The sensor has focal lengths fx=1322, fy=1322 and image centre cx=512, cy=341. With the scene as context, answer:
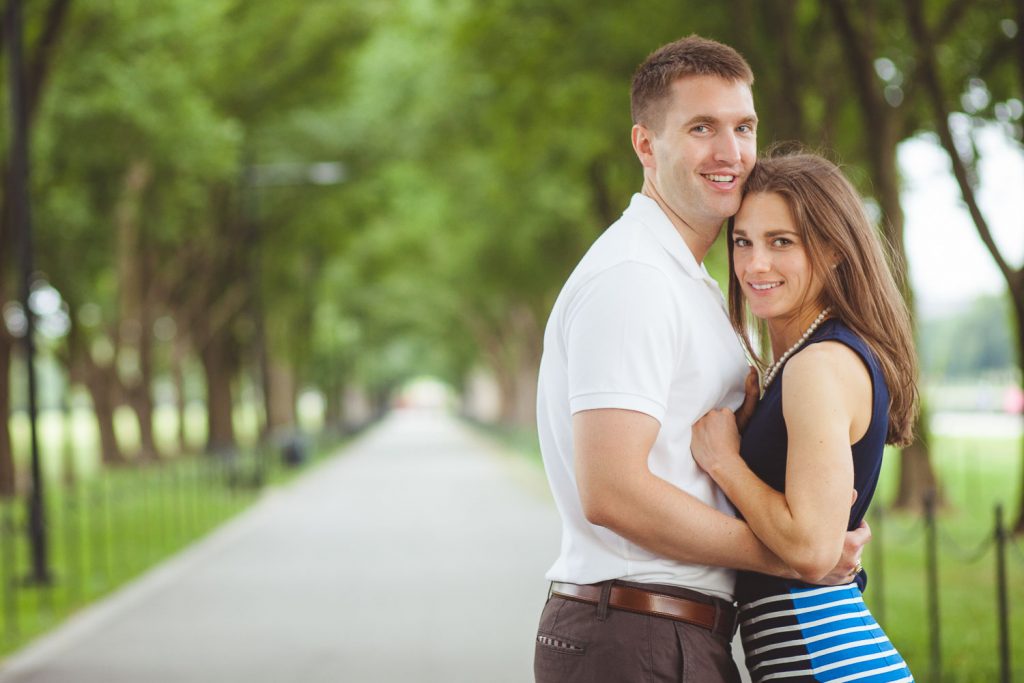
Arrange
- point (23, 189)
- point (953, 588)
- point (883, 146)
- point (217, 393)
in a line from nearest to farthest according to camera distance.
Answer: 1. point (953, 588)
2. point (23, 189)
3. point (883, 146)
4. point (217, 393)

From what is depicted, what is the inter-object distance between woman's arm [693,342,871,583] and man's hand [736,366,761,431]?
0.64ft

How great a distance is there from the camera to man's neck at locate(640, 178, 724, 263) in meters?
2.93

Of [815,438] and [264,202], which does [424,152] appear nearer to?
[264,202]

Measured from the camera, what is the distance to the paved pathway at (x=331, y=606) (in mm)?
8812

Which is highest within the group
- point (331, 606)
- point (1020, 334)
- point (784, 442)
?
point (784, 442)

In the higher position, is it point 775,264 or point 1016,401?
point 775,264

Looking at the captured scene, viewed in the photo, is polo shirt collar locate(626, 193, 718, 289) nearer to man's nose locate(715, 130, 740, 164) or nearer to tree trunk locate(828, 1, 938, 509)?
man's nose locate(715, 130, 740, 164)

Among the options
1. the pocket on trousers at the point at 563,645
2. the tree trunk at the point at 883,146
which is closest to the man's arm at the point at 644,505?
the pocket on trousers at the point at 563,645

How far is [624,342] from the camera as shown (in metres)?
2.58

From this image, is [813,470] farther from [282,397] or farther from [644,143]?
[282,397]

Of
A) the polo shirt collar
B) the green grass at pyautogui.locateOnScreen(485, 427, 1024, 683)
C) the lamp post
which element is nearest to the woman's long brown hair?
the polo shirt collar

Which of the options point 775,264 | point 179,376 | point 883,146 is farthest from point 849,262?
point 179,376

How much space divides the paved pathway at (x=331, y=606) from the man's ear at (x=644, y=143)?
574cm

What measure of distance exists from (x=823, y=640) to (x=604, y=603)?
1.54 ft
